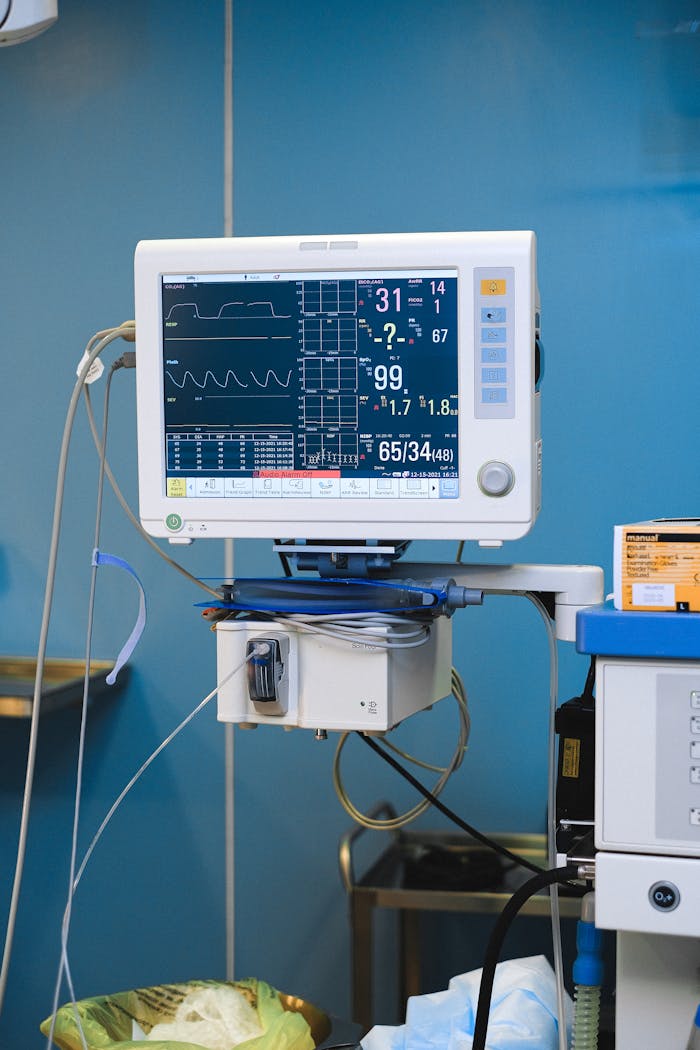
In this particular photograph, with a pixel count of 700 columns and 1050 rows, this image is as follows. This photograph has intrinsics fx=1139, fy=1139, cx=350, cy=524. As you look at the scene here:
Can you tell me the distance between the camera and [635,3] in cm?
210

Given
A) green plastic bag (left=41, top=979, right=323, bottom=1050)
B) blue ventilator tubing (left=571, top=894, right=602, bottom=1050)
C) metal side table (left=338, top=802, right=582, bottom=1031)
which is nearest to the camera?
blue ventilator tubing (left=571, top=894, right=602, bottom=1050)

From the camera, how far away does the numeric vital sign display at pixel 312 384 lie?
3.90 ft

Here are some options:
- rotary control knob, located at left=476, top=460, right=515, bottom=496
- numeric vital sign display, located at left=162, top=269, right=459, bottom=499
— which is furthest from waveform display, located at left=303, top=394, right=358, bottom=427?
rotary control knob, located at left=476, top=460, right=515, bottom=496

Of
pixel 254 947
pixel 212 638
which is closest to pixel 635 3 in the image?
pixel 212 638

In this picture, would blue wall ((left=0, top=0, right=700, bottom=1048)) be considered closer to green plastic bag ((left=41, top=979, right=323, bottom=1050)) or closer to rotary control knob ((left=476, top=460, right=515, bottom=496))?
green plastic bag ((left=41, top=979, right=323, bottom=1050))

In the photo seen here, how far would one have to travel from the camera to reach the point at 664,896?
0.99 meters

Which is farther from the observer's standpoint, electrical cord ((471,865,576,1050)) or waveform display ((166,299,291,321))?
waveform display ((166,299,291,321))

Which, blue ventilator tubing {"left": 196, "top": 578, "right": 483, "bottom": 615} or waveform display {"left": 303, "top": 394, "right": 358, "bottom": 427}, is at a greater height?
waveform display {"left": 303, "top": 394, "right": 358, "bottom": 427}

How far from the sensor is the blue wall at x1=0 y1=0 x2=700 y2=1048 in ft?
6.91

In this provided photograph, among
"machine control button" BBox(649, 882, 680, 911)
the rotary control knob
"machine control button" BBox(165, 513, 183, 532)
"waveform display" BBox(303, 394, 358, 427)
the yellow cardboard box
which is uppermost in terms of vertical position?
"waveform display" BBox(303, 394, 358, 427)

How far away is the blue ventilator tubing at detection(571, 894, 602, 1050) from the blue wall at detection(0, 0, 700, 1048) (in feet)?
3.39

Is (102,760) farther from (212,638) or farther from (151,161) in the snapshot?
(151,161)

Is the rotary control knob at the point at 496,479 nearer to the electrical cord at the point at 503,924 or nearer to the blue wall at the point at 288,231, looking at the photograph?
the electrical cord at the point at 503,924

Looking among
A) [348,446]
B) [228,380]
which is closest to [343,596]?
[348,446]
